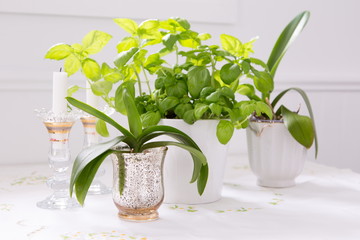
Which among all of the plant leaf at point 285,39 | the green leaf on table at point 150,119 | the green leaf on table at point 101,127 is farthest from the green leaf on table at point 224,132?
the plant leaf at point 285,39

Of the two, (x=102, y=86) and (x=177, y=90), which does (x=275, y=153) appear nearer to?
(x=177, y=90)

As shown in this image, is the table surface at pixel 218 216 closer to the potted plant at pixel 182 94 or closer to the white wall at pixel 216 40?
the potted plant at pixel 182 94

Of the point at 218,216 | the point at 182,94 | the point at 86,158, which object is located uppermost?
the point at 182,94

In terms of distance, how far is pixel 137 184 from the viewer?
0.83 m

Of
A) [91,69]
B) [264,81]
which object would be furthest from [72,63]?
[264,81]

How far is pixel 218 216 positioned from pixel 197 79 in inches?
9.8

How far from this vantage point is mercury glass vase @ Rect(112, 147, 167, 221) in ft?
2.73

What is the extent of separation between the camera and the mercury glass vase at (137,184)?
832 mm

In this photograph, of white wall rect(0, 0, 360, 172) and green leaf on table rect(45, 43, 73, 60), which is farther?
white wall rect(0, 0, 360, 172)

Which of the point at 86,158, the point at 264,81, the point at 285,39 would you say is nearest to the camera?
the point at 86,158

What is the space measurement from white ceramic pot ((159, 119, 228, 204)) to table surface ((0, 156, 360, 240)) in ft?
0.06

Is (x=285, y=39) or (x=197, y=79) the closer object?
(x=197, y=79)

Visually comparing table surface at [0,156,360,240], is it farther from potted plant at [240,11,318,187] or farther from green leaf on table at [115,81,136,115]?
green leaf on table at [115,81,136,115]

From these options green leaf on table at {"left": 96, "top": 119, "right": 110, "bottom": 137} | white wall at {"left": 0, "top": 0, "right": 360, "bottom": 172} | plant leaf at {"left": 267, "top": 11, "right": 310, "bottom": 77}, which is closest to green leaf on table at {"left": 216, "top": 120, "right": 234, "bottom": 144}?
green leaf on table at {"left": 96, "top": 119, "right": 110, "bottom": 137}
